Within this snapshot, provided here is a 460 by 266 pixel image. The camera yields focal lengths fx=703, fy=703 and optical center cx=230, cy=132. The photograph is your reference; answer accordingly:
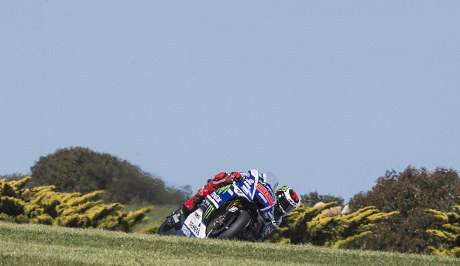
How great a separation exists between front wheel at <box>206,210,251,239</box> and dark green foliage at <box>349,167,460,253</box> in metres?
6.61

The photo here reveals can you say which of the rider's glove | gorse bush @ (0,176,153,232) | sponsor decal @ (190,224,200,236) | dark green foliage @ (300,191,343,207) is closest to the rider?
the rider's glove

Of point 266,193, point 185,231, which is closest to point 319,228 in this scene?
point 266,193

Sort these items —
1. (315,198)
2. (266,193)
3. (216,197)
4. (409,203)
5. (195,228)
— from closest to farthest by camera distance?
1. (266,193)
2. (216,197)
3. (195,228)
4. (409,203)
5. (315,198)

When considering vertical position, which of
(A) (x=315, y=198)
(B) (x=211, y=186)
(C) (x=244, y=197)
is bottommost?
(C) (x=244, y=197)

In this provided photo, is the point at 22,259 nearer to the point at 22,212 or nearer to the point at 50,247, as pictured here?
the point at 50,247

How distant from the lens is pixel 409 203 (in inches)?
856

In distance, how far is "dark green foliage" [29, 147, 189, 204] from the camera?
31.2 meters

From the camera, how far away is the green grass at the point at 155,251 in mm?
11133

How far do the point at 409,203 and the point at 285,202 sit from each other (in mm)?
6764

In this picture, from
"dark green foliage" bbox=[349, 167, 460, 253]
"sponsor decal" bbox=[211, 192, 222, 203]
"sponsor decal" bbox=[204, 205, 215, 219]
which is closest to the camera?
"sponsor decal" bbox=[211, 192, 222, 203]

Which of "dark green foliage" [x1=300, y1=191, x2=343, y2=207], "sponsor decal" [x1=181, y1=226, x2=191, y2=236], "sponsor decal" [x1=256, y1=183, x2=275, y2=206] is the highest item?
"dark green foliage" [x1=300, y1=191, x2=343, y2=207]

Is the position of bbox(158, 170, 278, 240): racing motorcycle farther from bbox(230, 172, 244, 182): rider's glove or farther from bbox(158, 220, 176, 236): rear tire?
bbox(158, 220, 176, 236): rear tire

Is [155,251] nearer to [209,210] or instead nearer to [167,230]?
[209,210]

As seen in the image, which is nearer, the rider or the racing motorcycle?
the racing motorcycle
